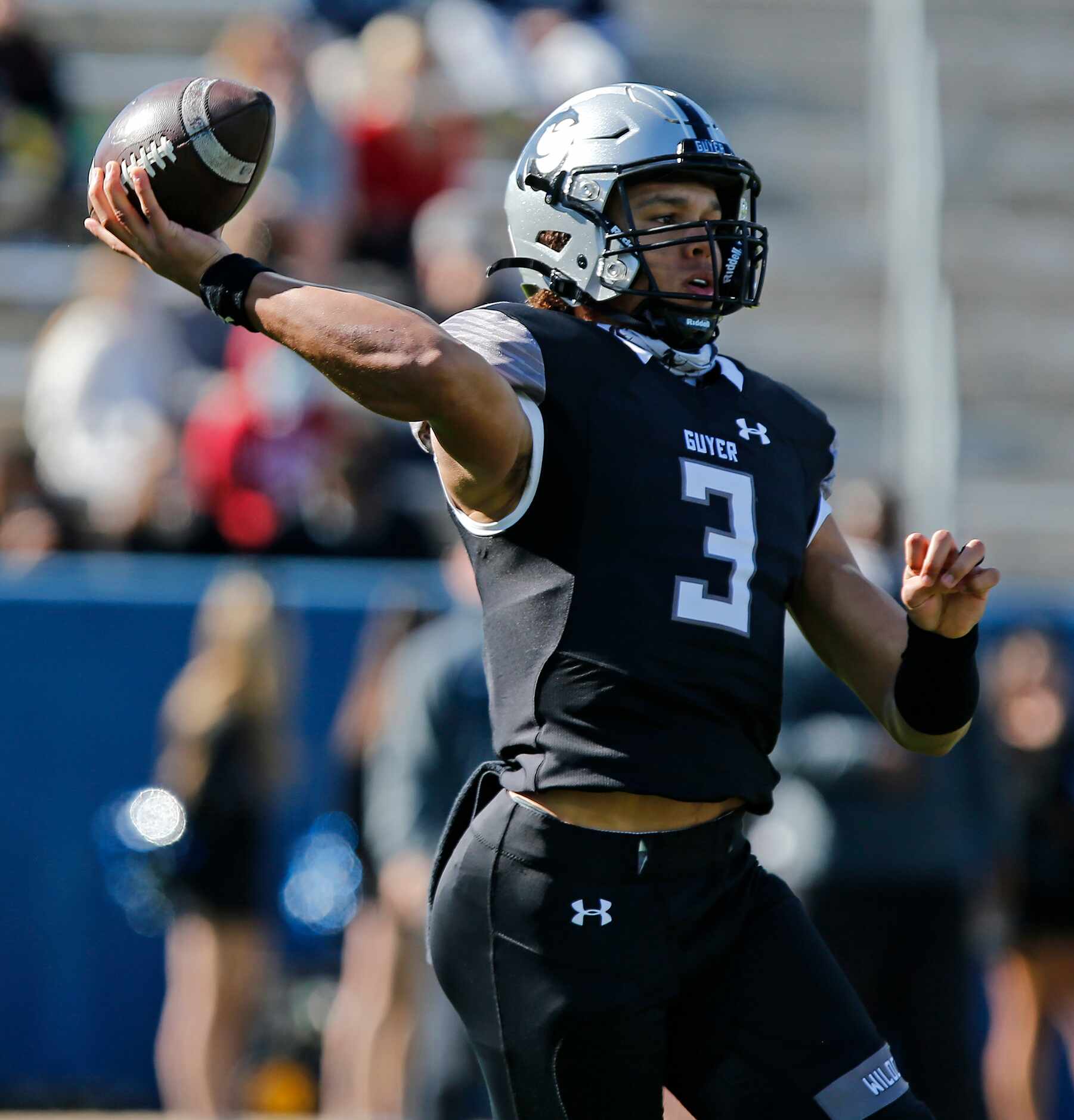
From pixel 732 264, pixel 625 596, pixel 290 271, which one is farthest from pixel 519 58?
pixel 625 596

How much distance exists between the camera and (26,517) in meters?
7.12

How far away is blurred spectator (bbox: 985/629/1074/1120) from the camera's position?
5.98 metres

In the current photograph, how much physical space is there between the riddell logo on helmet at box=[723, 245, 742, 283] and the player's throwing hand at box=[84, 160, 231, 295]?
32.4 inches

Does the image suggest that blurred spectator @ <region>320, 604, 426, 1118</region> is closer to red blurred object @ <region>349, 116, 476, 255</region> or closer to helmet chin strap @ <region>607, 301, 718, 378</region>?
red blurred object @ <region>349, 116, 476, 255</region>

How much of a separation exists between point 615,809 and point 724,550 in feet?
1.45

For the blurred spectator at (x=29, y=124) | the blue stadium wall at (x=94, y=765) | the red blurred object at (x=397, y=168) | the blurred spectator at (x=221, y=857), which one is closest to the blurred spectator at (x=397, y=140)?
the red blurred object at (x=397, y=168)

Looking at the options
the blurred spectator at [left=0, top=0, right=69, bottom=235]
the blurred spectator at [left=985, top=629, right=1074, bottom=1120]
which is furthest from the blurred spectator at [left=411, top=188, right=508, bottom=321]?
the blurred spectator at [left=985, top=629, right=1074, bottom=1120]

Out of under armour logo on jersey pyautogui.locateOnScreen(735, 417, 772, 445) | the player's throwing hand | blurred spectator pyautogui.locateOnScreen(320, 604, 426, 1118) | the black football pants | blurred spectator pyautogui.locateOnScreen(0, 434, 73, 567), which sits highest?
the player's throwing hand

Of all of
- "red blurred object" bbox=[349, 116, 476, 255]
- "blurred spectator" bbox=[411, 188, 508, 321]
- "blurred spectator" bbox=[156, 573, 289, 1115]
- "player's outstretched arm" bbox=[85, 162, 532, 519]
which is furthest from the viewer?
"red blurred object" bbox=[349, 116, 476, 255]

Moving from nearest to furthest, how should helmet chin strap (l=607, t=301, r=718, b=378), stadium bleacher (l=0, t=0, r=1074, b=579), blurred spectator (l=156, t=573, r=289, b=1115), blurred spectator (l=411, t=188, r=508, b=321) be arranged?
helmet chin strap (l=607, t=301, r=718, b=378) → blurred spectator (l=156, t=573, r=289, b=1115) → blurred spectator (l=411, t=188, r=508, b=321) → stadium bleacher (l=0, t=0, r=1074, b=579)

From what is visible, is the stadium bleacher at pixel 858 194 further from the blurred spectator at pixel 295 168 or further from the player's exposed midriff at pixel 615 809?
the player's exposed midriff at pixel 615 809

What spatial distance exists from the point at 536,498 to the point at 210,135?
0.76 metres

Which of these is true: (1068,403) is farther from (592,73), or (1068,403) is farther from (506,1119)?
(506,1119)

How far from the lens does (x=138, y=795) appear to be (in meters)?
6.59
